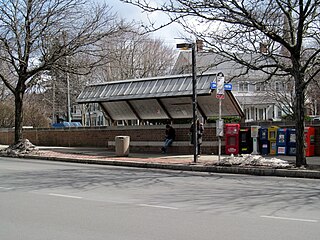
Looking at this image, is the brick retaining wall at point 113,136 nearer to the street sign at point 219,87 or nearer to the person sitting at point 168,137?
the person sitting at point 168,137

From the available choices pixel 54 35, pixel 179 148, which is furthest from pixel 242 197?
pixel 54 35

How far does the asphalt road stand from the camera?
6746 mm

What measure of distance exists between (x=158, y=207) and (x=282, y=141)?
10.7m

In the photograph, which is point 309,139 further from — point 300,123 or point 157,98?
point 157,98

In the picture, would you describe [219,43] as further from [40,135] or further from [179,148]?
[40,135]

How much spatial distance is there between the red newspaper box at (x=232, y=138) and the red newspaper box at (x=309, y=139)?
288 cm

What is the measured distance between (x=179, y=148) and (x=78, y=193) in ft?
36.1

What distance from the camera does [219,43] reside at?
50.8 feet

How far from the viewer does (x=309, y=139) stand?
694 inches

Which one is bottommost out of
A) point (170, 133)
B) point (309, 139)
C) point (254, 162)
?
point (254, 162)

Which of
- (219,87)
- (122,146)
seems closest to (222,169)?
(219,87)

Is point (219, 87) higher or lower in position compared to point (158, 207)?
higher

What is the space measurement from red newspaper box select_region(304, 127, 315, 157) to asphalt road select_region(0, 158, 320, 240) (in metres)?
4.63

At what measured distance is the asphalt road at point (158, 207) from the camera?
6.75 meters
